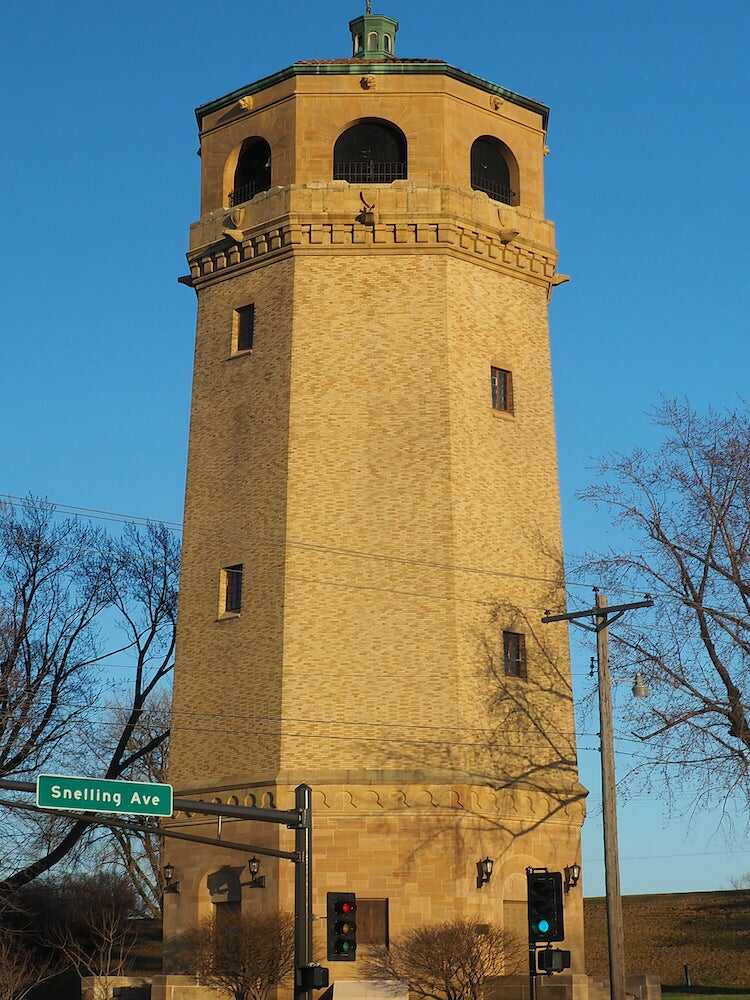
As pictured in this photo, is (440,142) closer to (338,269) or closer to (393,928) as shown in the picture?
(338,269)

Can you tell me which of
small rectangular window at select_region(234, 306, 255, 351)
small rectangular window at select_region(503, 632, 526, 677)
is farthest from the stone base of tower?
small rectangular window at select_region(234, 306, 255, 351)

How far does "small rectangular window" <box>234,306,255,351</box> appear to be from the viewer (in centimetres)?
3988

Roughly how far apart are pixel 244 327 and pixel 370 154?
18.3 ft

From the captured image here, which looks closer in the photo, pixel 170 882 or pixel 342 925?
pixel 342 925

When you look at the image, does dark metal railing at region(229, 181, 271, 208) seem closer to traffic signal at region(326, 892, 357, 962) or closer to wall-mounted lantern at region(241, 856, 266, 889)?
wall-mounted lantern at region(241, 856, 266, 889)

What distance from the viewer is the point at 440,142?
39594mm

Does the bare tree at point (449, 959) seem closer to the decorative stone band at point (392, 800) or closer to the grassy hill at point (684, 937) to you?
the decorative stone band at point (392, 800)

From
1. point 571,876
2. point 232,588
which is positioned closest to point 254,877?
point 232,588

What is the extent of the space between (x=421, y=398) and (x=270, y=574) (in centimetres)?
560

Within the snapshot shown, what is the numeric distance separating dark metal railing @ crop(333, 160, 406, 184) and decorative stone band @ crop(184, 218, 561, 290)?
76.3 inches

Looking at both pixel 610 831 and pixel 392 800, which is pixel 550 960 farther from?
pixel 392 800

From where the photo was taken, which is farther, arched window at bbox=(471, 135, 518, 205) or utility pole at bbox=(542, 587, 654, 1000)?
arched window at bbox=(471, 135, 518, 205)

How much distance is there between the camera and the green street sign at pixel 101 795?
917 inches

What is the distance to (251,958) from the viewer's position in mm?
32688
